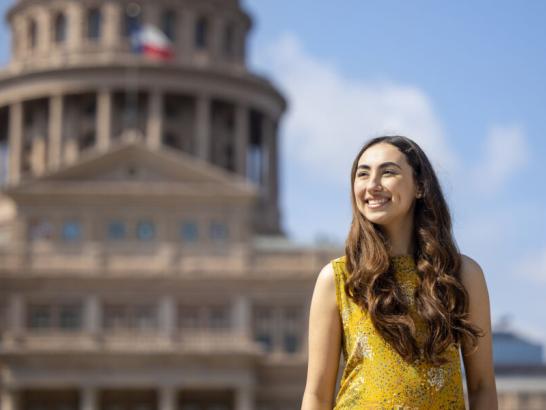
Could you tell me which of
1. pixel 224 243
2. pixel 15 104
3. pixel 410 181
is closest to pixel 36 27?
pixel 15 104

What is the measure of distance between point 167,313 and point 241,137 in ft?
85.2

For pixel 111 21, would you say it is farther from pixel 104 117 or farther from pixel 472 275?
pixel 472 275

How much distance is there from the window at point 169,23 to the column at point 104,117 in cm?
791

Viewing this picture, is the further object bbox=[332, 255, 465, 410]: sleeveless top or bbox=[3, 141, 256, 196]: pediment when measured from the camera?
bbox=[3, 141, 256, 196]: pediment

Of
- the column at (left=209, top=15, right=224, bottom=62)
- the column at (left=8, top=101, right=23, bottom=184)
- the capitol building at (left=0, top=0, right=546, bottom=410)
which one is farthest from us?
the column at (left=209, top=15, right=224, bottom=62)

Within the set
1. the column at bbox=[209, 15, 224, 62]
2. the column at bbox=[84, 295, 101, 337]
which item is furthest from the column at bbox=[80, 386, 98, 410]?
the column at bbox=[209, 15, 224, 62]

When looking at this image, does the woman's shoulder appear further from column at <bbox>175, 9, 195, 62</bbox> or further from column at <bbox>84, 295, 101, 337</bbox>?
column at <bbox>175, 9, 195, 62</bbox>

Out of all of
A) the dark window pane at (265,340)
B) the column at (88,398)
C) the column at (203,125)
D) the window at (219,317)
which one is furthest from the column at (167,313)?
the column at (203,125)

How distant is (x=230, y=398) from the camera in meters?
72.4

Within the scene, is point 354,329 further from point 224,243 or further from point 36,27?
point 36,27

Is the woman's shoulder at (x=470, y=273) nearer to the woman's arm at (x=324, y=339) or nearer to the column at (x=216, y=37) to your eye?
the woman's arm at (x=324, y=339)

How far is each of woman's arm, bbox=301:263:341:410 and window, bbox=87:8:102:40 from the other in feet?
319

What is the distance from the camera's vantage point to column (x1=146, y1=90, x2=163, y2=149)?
314ft

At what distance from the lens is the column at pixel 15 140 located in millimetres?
97312
